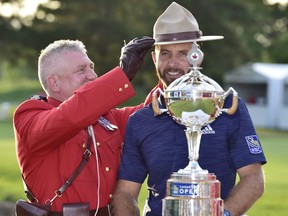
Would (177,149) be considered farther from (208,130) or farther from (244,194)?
(244,194)

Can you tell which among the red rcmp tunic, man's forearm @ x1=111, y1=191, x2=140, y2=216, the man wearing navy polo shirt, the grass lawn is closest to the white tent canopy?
the grass lawn

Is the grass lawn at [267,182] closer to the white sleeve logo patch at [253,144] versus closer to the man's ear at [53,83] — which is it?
the man's ear at [53,83]

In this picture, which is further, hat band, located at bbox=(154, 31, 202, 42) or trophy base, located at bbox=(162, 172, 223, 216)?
hat band, located at bbox=(154, 31, 202, 42)

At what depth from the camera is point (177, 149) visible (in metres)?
4.05

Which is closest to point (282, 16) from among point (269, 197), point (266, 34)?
point (266, 34)

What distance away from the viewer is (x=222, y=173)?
158 inches

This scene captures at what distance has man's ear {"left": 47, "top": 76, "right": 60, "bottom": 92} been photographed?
435 centimetres

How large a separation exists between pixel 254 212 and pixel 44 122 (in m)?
9.76

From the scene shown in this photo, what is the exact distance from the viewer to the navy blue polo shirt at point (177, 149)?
400cm

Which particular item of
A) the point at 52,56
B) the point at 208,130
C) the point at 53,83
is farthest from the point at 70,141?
the point at 208,130

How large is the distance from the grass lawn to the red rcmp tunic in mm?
8816

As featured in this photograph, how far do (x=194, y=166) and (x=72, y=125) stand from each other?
2.30ft

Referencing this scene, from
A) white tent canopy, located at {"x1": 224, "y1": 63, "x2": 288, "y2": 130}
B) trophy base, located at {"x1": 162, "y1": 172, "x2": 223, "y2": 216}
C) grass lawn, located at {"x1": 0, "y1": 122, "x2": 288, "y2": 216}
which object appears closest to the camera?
trophy base, located at {"x1": 162, "y1": 172, "x2": 223, "y2": 216}

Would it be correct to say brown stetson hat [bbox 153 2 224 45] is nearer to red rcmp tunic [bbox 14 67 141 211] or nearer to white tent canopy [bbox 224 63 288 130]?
red rcmp tunic [bbox 14 67 141 211]
